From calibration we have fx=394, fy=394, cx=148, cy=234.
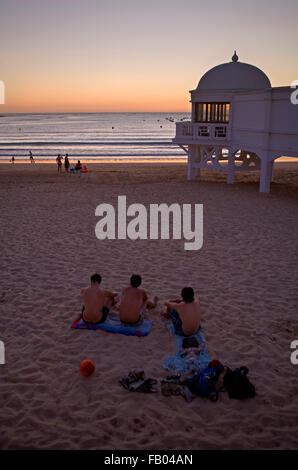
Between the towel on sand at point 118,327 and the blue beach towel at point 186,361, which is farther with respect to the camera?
the towel on sand at point 118,327

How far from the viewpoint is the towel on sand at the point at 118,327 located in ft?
20.4

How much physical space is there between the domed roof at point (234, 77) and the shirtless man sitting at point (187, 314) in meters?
18.0

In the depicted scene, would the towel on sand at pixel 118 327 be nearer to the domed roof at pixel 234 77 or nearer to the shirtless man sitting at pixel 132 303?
the shirtless man sitting at pixel 132 303

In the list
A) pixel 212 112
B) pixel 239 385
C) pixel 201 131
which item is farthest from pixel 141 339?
pixel 212 112

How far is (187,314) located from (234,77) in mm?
18658

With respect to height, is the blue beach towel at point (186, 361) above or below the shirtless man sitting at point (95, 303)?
below

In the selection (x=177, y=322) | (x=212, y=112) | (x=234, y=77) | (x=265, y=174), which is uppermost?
(x=234, y=77)

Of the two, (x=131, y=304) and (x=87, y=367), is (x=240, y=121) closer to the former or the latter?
(x=131, y=304)

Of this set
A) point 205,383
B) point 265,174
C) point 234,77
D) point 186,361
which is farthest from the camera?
point 234,77

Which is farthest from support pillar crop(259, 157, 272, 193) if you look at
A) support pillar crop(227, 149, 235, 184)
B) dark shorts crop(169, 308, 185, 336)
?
dark shorts crop(169, 308, 185, 336)

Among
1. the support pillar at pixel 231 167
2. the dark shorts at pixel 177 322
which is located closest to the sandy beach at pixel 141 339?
the dark shorts at pixel 177 322

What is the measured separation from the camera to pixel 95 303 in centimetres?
635

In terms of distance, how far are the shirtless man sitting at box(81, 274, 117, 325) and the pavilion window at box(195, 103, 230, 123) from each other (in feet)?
57.8

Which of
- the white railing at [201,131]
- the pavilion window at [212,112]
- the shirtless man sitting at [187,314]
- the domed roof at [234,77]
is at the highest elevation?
the domed roof at [234,77]
